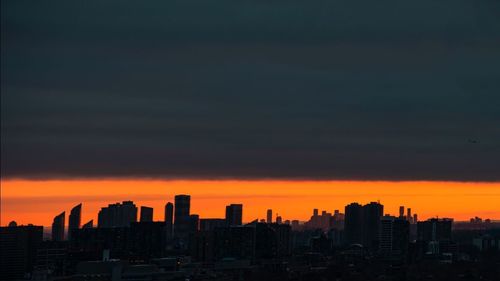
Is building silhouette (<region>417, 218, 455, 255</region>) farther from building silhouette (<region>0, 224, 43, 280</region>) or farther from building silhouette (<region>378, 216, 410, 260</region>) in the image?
building silhouette (<region>0, 224, 43, 280</region>)

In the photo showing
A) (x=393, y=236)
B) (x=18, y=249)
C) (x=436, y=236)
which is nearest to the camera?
(x=18, y=249)

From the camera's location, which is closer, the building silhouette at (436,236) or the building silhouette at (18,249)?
the building silhouette at (18,249)

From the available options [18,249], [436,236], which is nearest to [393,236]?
[436,236]

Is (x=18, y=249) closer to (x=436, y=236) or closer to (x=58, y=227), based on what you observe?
(x=58, y=227)

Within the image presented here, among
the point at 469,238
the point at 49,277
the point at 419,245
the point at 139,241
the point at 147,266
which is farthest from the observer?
the point at 469,238

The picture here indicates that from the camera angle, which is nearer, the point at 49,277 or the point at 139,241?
the point at 49,277

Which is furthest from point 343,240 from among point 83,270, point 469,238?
point 83,270

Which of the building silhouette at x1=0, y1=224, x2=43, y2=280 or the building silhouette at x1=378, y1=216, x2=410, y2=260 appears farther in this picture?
the building silhouette at x1=378, y1=216, x2=410, y2=260

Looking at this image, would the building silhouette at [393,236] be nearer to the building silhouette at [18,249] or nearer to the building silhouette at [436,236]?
the building silhouette at [436,236]

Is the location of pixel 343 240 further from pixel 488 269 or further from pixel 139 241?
pixel 488 269

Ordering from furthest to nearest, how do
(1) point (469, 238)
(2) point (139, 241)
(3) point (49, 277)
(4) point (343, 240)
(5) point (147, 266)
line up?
1. (4) point (343, 240)
2. (1) point (469, 238)
3. (2) point (139, 241)
4. (5) point (147, 266)
5. (3) point (49, 277)

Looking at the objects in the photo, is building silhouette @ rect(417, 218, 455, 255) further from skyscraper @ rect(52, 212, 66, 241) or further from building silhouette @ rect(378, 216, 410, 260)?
skyscraper @ rect(52, 212, 66, 241)
